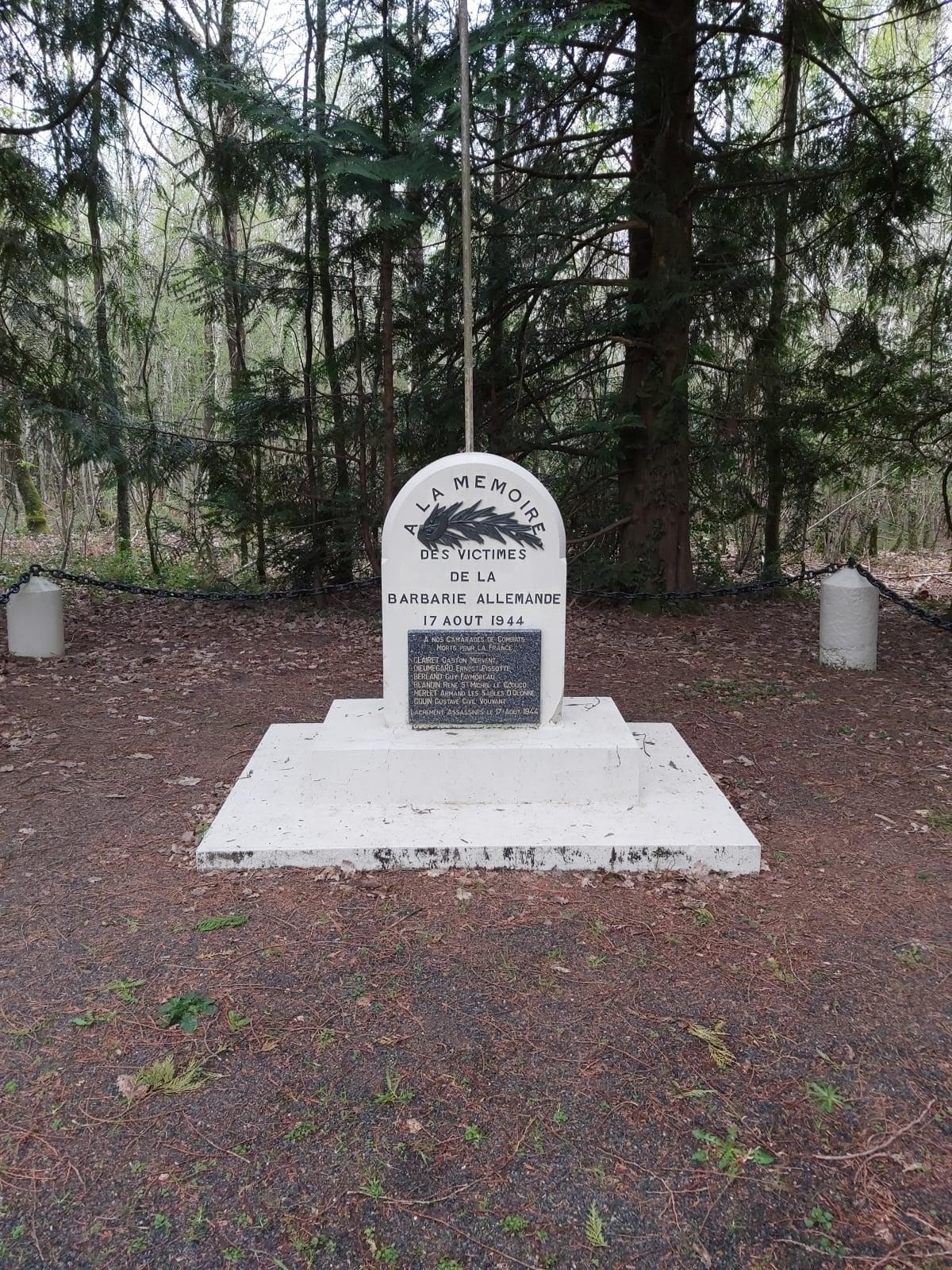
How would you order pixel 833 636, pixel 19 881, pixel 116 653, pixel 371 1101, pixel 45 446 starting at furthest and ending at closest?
pixel 45 446
pixel 116 653
pixel 833 636
pixel 19 881
pixel 371 1101

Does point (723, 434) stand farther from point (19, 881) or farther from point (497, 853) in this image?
point (19, 881)

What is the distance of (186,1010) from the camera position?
302cm

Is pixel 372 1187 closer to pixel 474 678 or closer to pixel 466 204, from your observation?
pixel 474 678

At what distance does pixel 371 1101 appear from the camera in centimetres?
260

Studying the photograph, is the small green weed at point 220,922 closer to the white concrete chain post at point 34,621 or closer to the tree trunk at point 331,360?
the white concrete chain post at point 34,621

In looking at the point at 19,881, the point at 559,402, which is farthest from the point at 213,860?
the point at 559,402

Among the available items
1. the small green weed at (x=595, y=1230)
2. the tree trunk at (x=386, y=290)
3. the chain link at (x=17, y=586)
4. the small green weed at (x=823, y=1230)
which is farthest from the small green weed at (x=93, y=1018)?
the tree trunk at (x=386, y=290)

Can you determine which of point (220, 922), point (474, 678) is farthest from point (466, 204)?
point (220, 922)

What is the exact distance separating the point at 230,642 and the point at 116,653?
1.16m

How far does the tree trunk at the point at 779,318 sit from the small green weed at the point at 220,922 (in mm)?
8470

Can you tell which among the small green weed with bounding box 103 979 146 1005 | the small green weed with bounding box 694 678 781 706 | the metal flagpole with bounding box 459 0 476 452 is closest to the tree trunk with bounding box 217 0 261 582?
the metal flagpole with bounding box 459 0 476 452

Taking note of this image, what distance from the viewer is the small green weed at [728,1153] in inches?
93.0

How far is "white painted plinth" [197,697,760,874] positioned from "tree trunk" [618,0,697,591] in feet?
17.7

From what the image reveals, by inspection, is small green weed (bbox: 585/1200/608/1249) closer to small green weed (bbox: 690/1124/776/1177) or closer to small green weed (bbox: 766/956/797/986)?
small green weed (bbox: 690/1124/776/1177)
